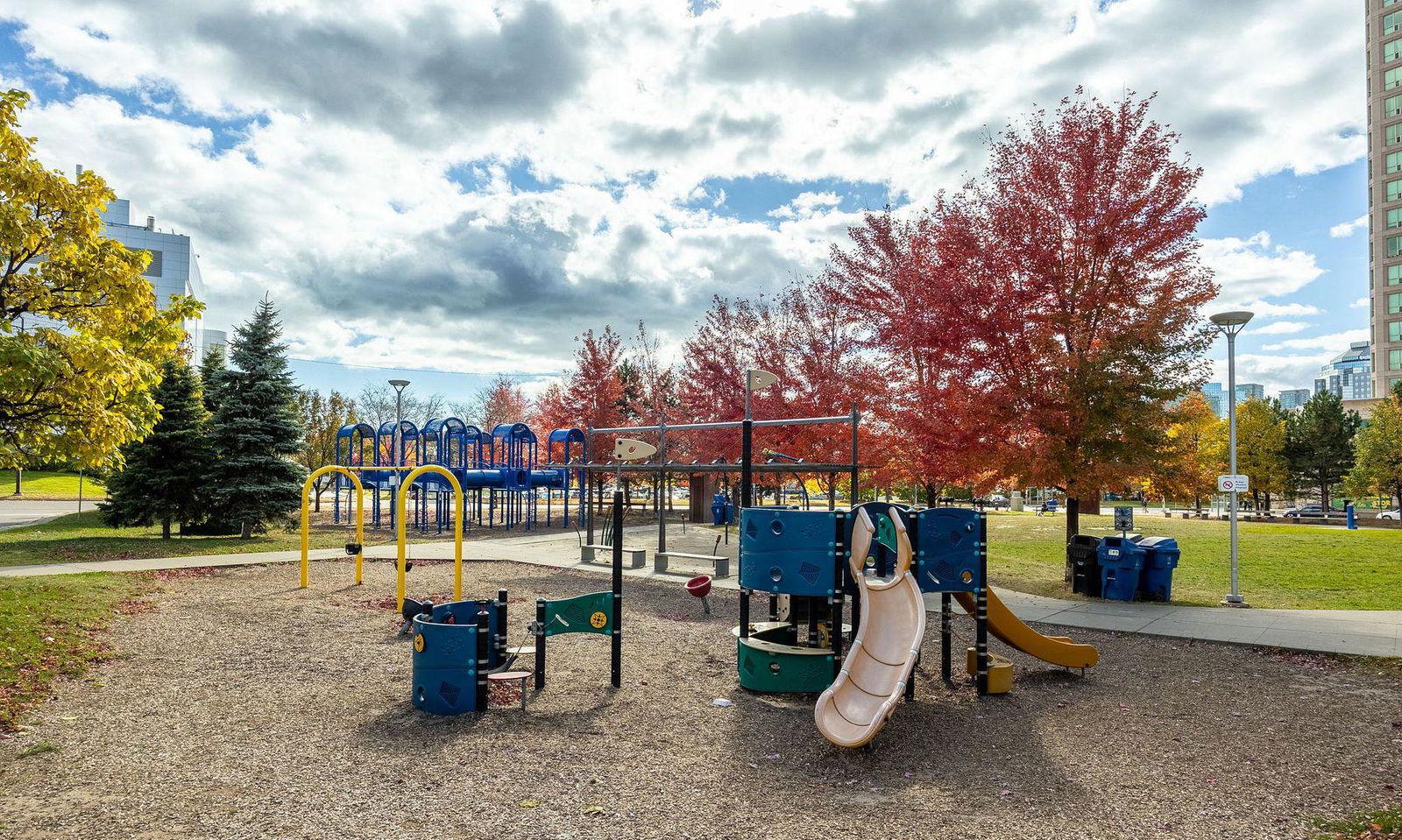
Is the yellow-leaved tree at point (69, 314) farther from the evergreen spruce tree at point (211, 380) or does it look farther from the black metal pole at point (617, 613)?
the evergreen spruce tree at point (211, 380)

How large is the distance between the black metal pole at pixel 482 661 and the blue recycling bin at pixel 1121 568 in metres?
10.2

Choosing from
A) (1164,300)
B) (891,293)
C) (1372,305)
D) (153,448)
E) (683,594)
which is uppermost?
(1372,305)

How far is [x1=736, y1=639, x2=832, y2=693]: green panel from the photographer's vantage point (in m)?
7.13

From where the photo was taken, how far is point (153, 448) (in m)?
19.8

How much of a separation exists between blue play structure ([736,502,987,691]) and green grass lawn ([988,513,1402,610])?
6.71m

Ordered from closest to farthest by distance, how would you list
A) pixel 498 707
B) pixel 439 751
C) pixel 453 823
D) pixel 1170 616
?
pixel 453 823
pixel 439 751
pixel 498 707
pixel 1170 616

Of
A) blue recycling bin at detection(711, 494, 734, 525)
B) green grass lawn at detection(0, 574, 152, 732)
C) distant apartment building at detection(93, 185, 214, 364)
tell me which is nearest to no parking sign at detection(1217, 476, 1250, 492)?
blue recycling bin at detection(711, 494, 734, 525)

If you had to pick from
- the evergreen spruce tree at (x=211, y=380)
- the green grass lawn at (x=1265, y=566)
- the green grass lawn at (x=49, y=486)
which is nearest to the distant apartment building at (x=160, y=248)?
the green grass lawn at (x=49, y=486)

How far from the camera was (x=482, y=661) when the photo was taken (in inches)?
256

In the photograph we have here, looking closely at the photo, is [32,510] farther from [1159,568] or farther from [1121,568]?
[1159,568]

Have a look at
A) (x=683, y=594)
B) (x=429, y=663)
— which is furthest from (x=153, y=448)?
(x=429, y=663)

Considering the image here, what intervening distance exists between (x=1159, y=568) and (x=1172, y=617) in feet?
5.13

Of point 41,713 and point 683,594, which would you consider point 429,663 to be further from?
point 683,594

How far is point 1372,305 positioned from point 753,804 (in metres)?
87.3
